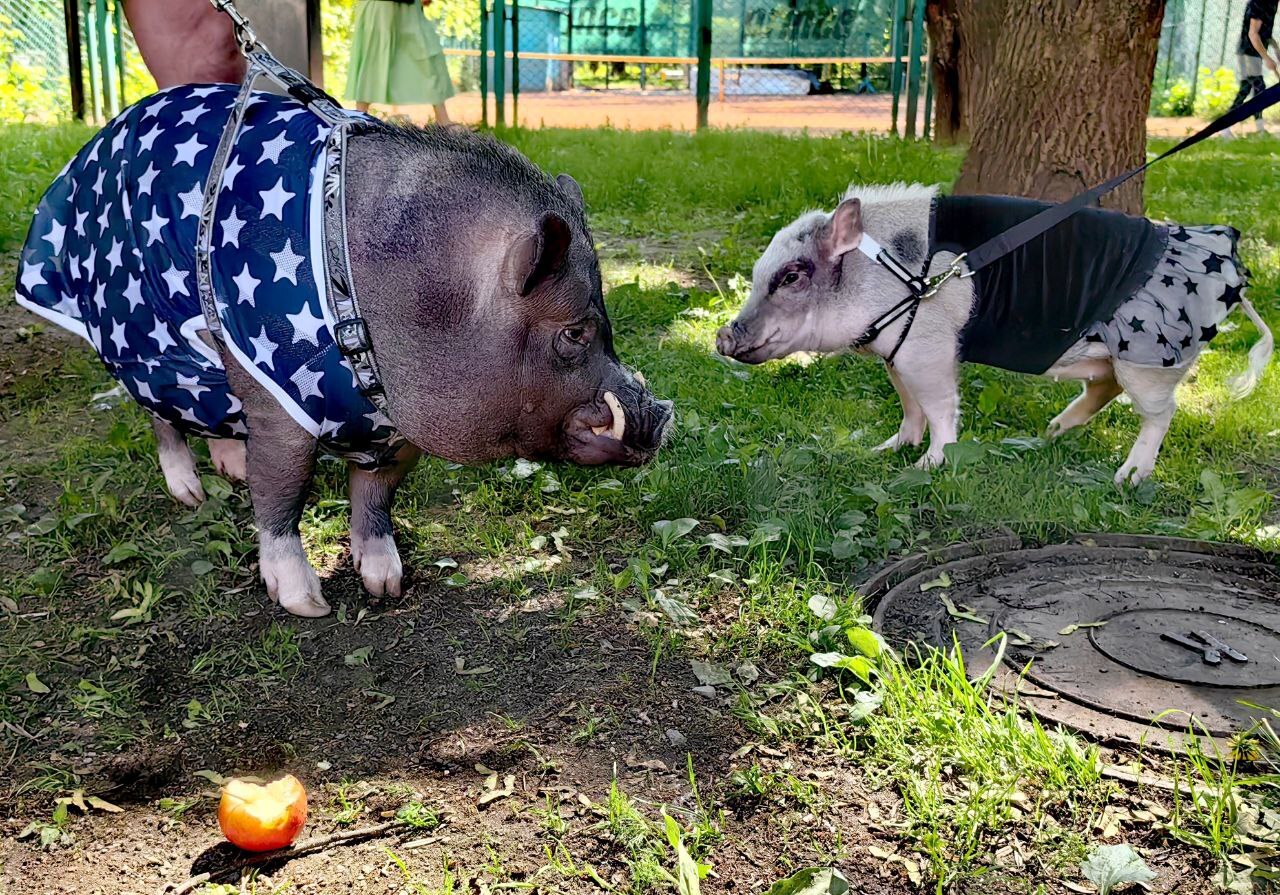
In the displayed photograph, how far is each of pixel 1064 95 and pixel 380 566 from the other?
170 inches

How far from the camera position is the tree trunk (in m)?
5.90

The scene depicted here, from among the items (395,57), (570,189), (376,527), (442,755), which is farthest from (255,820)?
(395,57)

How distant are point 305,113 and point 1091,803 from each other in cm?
247

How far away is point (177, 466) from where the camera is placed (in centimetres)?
404

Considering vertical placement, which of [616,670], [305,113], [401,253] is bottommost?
[616,670]

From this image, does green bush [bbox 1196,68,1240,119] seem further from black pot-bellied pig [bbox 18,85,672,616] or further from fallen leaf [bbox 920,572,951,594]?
black pot-bellied pig [bbox 18,85,672,616]

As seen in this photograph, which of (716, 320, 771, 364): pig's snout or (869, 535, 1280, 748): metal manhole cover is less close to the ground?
(716, 320, 771, 364): pig's snout

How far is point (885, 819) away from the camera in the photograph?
2.52 meters

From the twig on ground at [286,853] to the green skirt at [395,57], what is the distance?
33.6 ft

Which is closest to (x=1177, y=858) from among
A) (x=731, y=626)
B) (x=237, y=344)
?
(x=731, y=626)

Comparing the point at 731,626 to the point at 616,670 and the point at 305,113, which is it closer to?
the point at 616,670

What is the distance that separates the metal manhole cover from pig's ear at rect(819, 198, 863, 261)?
49.9 inches

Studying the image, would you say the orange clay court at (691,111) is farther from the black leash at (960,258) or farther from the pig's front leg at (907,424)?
the black leash at (960,258)

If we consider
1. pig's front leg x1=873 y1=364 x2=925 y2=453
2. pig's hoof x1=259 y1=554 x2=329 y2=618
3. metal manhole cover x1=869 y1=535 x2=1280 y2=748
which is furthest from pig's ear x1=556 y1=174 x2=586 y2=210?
pig's front leg x1=873 y1=364 x2=925 y2=453
